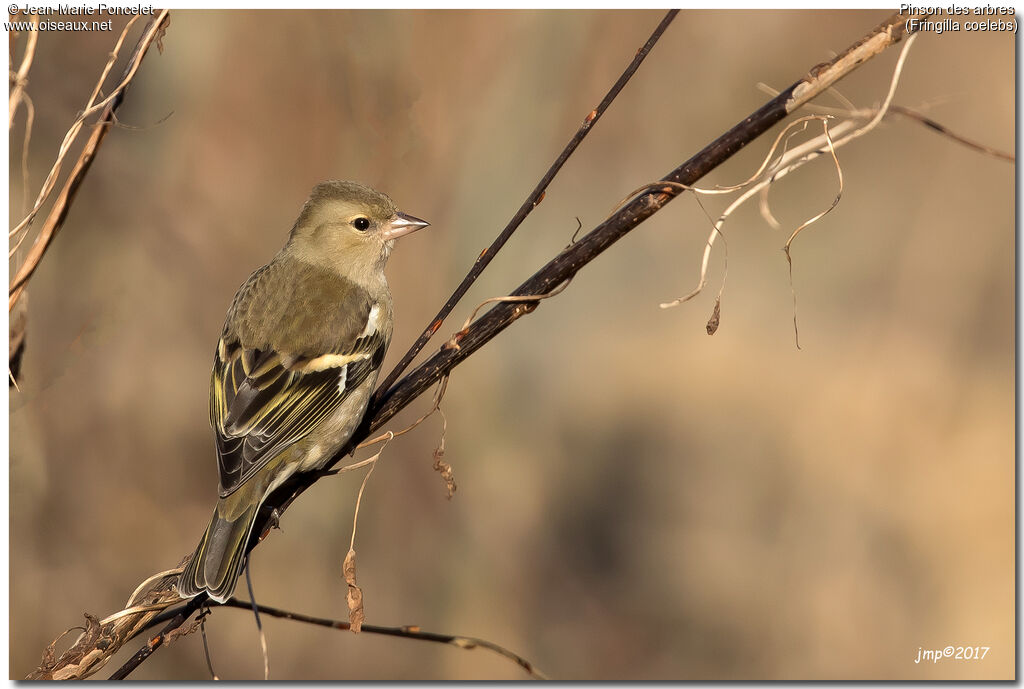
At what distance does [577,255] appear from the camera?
279 cm

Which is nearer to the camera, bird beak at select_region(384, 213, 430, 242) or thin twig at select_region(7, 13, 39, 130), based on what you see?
thin twig at select_region(7, 13, 39, 130)

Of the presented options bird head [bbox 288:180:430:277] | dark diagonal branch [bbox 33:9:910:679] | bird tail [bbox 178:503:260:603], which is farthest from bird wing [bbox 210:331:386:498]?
dark diagonal branch [bbox 33:9:910:679]

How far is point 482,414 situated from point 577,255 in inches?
167

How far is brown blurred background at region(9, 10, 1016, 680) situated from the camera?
646 cm

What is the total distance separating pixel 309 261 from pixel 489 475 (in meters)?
2.76

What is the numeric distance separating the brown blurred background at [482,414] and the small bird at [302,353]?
1953mm

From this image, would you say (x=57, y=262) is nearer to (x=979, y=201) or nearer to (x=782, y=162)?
(x=782, y=162)

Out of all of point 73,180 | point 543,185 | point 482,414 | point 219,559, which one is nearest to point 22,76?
point 73,180

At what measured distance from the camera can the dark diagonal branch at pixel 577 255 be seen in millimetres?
2541

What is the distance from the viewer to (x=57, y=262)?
6.37m

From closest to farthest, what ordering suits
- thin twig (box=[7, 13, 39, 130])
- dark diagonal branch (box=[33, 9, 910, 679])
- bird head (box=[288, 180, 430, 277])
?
dark diagonal branch (box=[33, 9, 910, 679]), thin twig (box=[7, 13, 39, 130]), bird head (box=[288, 180, 430, 277])

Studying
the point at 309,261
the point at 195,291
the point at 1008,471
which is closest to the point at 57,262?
the point at 195,291

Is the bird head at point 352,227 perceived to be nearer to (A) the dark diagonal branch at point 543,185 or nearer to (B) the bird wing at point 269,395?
(B) the bird wing at point 269,395

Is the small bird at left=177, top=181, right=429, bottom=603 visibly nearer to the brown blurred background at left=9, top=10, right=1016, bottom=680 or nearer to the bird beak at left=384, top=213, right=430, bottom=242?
the bird beak at left=384, top=213, right=430, bottom=242
